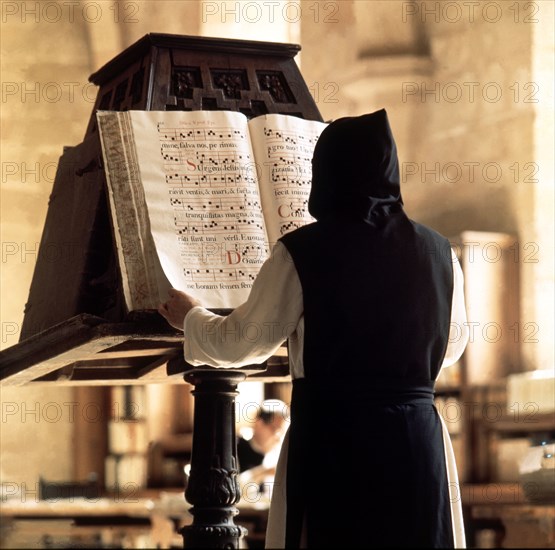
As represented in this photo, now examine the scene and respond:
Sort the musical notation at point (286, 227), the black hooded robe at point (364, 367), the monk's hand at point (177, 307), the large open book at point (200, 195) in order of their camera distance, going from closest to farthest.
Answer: the black hooded robe at point (364, 367), the monk's hand at point (177, 307), the large open book at point (200, 195), the musical notation at point (286, 227)

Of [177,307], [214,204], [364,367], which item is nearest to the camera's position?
[364,367]

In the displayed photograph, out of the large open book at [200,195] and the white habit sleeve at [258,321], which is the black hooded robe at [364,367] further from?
the large open book at [200,195]

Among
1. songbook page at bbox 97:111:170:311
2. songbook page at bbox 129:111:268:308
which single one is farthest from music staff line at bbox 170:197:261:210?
songbook page at bbox 97:111:170:311

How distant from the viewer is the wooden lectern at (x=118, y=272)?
112 inches

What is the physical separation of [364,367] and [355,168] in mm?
450

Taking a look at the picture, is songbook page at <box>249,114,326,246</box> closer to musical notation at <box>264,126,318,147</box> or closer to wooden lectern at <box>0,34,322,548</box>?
musical notation at <box>264,126,318,147</box>

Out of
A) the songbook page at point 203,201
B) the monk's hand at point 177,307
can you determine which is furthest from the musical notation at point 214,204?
the monk's hand at point 177,307

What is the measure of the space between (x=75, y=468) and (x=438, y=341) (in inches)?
324

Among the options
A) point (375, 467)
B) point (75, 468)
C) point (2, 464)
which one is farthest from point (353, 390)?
point (75, 468)

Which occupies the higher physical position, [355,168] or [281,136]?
[281,136]

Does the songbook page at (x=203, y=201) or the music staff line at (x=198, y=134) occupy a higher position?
the music staff line at (x=198, y=134)

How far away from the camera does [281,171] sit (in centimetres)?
312

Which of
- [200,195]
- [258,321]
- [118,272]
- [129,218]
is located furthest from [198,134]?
[258,321]

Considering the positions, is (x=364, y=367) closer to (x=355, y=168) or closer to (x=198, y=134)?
(x=355, y=168)
